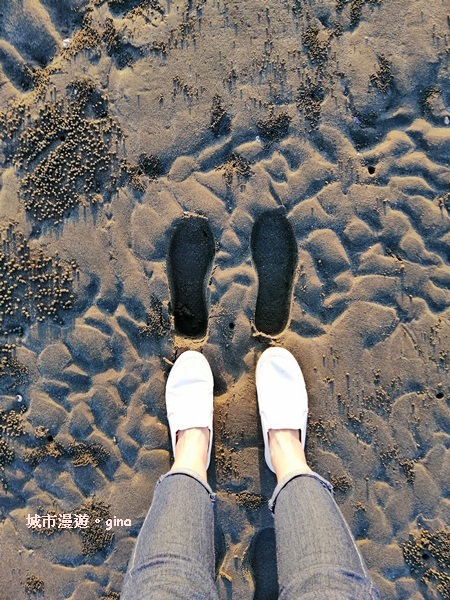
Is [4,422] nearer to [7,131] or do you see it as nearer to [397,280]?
[7,131]

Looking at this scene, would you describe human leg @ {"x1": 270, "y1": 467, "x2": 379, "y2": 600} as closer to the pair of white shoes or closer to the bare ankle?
the bare ankle

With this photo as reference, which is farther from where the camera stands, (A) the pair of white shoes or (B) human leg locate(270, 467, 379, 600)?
(A) the pair of white shoes

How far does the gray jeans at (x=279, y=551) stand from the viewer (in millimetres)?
1890

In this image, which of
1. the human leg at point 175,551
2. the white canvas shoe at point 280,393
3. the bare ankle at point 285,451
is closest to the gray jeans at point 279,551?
the human leg at point 175,551

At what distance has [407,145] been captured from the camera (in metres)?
2.86

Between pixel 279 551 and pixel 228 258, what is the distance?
5.50 ft

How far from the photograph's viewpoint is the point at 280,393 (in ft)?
9.14

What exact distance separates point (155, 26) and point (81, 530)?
131 inches

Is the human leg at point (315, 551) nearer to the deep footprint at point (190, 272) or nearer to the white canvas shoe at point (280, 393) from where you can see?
the white canvas shoe at point (280, 393)

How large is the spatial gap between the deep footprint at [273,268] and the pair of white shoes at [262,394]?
A: 0.23 metres

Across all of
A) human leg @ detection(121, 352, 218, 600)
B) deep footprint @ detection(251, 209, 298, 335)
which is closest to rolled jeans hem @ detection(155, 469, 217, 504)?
human leg @ detection(121, 352, 218, 600)

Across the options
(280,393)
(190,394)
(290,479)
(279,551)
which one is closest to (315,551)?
(279,551)

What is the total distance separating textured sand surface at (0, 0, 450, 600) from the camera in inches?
112

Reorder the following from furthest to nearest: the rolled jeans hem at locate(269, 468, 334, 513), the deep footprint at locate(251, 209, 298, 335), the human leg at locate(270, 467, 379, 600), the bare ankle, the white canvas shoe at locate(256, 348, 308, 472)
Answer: the deep footprint at locate(251, 209, 298, 335), the white canvas shoe at locate(256, 348, 308, 472), the bare ankle, the rolled jeans hem at locate(269, 468, 334, 513), the human leg at locate(270, 467, 379, 600)
